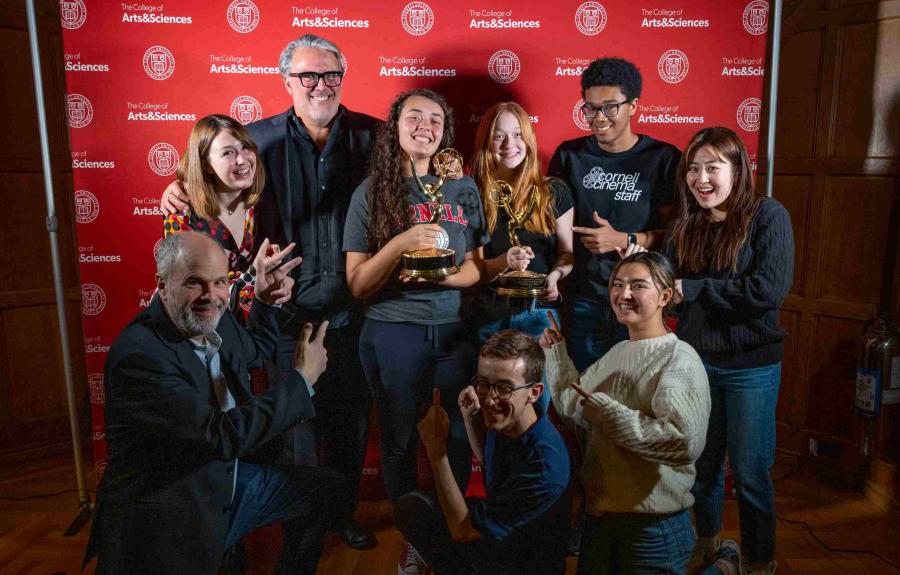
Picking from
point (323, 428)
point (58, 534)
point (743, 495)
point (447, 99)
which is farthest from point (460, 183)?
point (58, 534)

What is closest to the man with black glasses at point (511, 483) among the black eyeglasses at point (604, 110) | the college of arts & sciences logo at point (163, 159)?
the black eyeglasses at point (604, 110)

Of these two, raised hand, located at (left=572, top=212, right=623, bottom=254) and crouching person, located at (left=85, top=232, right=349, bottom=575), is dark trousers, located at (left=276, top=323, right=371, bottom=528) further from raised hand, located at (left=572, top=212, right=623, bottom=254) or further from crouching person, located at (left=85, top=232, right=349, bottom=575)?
raised hand, located at (left=572, top=212, right=623, bottom=254)

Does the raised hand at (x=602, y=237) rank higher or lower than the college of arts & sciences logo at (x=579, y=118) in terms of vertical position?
lower

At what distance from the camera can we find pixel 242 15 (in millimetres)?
2893

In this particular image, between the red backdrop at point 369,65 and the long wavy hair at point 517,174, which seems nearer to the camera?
the long wavy hair at point 517,174

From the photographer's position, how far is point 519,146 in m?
2.76

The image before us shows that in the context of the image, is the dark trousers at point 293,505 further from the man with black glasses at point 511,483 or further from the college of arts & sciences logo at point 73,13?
the college of arts & sciences logo at point 73,13

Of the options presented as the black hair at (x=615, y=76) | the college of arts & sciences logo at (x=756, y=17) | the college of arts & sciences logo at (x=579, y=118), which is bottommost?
the college of arts & sciences logo at (x=579, y=118)

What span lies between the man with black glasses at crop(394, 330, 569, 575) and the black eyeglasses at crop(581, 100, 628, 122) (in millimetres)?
1030

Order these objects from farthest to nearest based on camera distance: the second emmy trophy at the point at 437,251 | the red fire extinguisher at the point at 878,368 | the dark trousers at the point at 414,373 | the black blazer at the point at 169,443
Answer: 1. the red fire extinguisher at the point at 878,368
2. the dark trousers at the point at 414,373
3. the second emmy trophy at the point at 437,251
4. the black blazer at the point at 169,443

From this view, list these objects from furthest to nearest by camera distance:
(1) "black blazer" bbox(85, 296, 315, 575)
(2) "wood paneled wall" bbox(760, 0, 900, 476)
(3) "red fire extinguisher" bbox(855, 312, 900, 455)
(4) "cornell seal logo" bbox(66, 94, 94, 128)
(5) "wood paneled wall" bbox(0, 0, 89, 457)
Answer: (5) "wood paneled wall" bbox(0, 0, 89, 457), (2) "wood paneled wall" bbox(760, 0, 900, 476), (3) "red fire extinguisher" bbox(855, 312, 900, 455), (4) "cornell seal logo" bbox(66, 94, 94, 128), (1) "black blazer" bbox(85, 296, 315, 575)

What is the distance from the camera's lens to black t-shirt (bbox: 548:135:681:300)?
2.87 meters

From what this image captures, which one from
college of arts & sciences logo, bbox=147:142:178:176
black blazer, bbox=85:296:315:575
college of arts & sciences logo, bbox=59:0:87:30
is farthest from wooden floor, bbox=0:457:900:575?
college of arts & sciences logo, bbox=59:0:87:30

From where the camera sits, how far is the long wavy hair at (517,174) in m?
2.74
